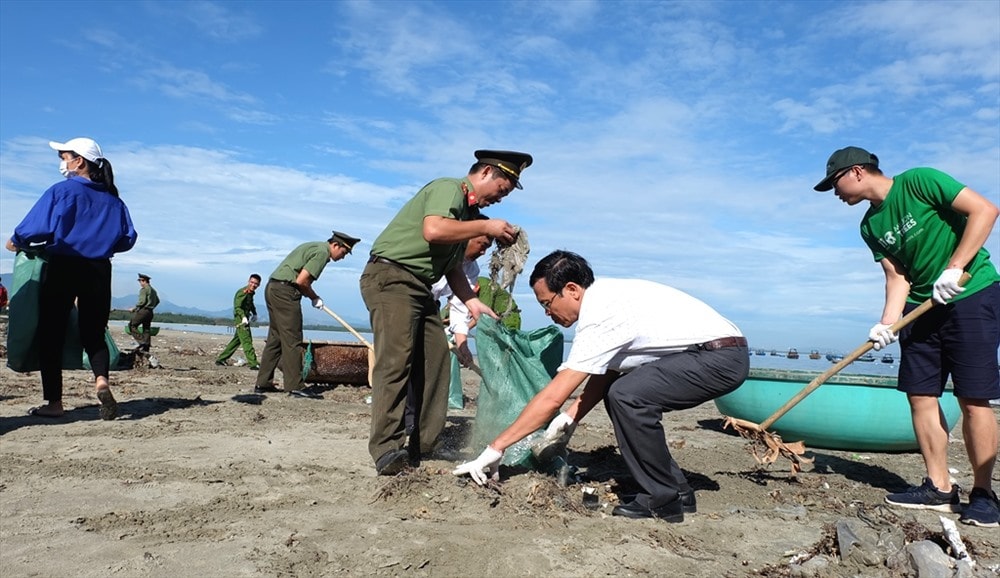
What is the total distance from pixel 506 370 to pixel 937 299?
223 centimetres

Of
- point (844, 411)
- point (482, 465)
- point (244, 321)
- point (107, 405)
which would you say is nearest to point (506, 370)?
point (482, 465)

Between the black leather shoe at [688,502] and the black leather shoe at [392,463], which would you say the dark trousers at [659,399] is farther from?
the black leather shoe at [392,463]

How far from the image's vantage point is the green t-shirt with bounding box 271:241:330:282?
740 cm

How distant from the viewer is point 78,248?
4961 millimetres

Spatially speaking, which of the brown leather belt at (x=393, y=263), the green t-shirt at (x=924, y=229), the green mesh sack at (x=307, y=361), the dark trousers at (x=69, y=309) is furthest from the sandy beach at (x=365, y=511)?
the green mesh sack at (x=307, y=361)

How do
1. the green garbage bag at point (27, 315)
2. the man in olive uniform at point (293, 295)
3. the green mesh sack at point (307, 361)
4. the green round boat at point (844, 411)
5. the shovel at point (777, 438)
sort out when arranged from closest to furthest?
the shovel at point (777, 438)
the green garbage bag at point (27, 315)
the green round boat at point (844, 411)
the man in olive uniform at point (293, 295)
the green mesh sack at point (307, 361)

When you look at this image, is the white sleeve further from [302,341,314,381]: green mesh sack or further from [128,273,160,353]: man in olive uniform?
[128,273,160,353]: man in olive uniform

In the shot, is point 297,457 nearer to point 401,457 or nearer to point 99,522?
point 401,457

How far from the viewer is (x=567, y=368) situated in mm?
3152

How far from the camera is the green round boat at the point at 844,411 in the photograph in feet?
→ 17.5

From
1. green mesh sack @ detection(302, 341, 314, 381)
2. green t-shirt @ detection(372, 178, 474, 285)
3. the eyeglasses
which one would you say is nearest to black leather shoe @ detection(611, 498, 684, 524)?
the eyeglasses

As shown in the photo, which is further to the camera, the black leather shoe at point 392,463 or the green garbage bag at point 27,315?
the green garbage bag at point 27,315

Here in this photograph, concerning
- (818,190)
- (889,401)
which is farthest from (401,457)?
(889,401)

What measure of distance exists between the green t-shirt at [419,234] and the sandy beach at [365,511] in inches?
41.1
